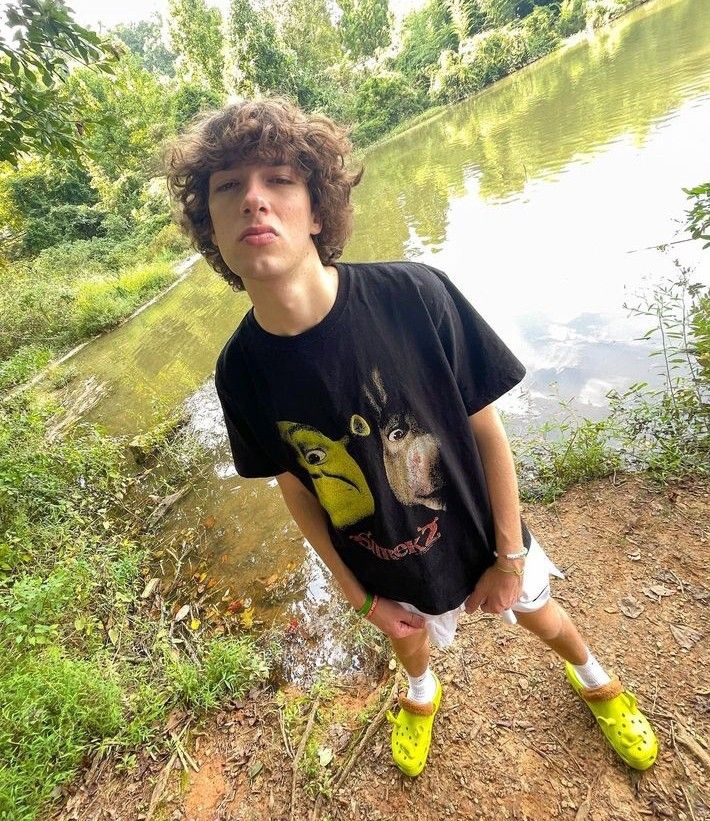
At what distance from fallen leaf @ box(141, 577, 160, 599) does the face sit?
10.5 feet

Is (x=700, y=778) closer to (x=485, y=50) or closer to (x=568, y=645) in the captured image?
(x=568, y=645)

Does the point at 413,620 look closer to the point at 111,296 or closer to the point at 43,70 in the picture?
the point at 43,70

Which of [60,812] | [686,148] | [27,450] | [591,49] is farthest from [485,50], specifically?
[60,812]

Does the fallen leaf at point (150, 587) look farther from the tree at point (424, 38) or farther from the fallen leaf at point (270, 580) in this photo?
the tree at point (424, 38)

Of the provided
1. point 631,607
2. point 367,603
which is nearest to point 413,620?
point 367,603

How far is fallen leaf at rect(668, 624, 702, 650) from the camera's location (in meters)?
1.92

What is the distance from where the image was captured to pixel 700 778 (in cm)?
154

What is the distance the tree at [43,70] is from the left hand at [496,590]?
130 inches

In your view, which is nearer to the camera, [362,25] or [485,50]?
[485,50]

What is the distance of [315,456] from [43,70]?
292cm

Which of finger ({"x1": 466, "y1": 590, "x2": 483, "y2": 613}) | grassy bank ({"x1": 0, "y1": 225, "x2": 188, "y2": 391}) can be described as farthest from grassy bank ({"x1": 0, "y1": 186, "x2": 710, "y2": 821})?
grassy bank ({"x1": 0, "y1": 225, "x2": 188, "y2": 391})

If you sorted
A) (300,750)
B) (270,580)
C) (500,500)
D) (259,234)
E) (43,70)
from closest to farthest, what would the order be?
(259,234)
(500,500)
(300,750)
(43,70)
(270,580)

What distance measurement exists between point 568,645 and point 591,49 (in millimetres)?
26739

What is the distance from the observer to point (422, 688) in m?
1.96
